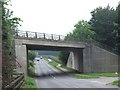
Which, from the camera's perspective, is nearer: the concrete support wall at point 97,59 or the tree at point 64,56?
the concrete support wall at point 97,59

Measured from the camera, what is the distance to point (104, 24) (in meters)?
78.1

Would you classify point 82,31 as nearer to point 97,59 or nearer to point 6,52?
point 97,59

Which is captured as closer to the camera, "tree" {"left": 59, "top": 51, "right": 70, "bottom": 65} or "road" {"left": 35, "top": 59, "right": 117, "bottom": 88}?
"road" {"left": 35, "top": 59, "right": 117, "bottom": 88}

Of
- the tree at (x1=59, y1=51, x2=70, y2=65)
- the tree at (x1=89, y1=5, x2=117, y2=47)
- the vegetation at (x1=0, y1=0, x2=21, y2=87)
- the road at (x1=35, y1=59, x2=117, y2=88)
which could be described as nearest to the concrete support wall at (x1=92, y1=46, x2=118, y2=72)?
the tree at (x1=89, y1=5, x2=117, y2=47)

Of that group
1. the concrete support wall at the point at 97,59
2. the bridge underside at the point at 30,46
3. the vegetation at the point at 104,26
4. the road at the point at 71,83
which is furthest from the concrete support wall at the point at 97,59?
the road at the point at 71,83

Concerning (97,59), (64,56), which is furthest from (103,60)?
(64,56)

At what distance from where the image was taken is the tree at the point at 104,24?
7589 centimetres

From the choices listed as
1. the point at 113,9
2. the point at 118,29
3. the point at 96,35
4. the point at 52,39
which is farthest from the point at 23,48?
the point at 113,9

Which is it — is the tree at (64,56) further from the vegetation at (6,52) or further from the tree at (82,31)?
the vegetation at (6,52)

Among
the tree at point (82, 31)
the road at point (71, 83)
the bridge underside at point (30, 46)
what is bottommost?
the road at point (71, 83)

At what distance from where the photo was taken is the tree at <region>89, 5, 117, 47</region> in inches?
2988

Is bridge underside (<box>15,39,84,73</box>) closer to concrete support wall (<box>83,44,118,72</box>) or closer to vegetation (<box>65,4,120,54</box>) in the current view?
concrete support wall (<box>83,44,118,72</box>)

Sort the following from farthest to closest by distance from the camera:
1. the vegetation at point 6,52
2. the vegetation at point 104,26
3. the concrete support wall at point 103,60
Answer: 1. the vegetation at point 104,26
2. the concrete support wall at point 103,60
3. the vegetation at point 6,52

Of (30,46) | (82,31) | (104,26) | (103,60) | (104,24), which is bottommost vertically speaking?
(103,60)
